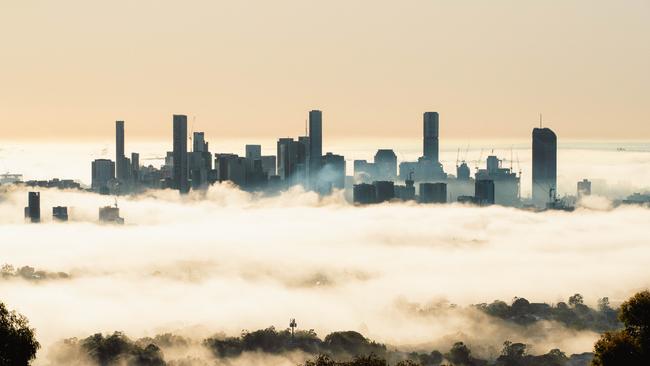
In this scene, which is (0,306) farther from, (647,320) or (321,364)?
(647,320)

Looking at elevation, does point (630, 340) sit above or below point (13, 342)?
below

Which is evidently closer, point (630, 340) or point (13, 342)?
point (13, 342)

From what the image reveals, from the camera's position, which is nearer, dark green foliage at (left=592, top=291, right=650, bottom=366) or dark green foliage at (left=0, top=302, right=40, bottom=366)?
dark green foliage at (left=0, top=302, right=40, bottom=366)

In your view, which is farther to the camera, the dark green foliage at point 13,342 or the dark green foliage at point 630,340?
the dark green foliage at point 630,340

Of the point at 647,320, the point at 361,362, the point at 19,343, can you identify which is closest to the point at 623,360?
the point at 647,320
